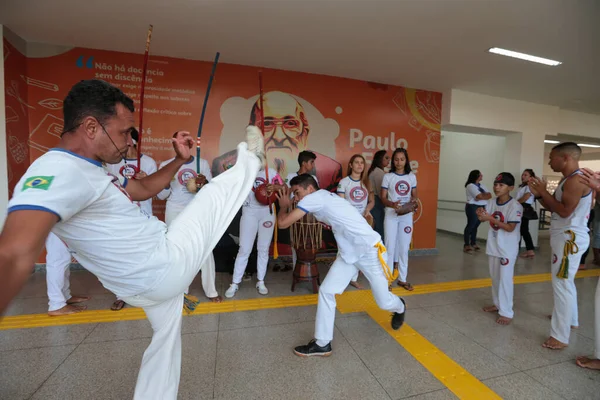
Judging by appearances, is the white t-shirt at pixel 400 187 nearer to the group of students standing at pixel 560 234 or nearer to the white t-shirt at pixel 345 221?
the group of students standing at pixel 560 234

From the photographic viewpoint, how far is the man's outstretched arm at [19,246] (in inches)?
28.8

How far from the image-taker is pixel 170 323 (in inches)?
57.0

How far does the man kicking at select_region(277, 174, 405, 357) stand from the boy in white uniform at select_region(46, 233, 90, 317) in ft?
8.06

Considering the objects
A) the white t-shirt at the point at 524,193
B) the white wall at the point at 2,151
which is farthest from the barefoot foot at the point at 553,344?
the white wall at the point at 2,151

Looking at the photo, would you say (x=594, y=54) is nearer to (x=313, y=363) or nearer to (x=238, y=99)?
(x=238, y=99)

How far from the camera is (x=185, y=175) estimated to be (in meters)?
3.56

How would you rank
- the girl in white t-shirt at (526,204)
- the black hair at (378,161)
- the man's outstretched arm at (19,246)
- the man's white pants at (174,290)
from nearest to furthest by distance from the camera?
the man's outstretched arm at (19,246) < the man's white pants at (174,290) < the black hair at (378,161) < the girl in white t-shirt at (526,204)

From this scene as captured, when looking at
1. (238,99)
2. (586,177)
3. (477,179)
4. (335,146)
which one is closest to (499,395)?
(586,177)

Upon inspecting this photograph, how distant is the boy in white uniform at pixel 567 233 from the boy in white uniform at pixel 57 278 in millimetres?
4584

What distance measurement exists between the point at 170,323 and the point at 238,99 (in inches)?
160

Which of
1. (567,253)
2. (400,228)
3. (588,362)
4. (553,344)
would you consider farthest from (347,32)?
(588,362)

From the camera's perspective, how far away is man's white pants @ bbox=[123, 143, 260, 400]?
4.27 ft

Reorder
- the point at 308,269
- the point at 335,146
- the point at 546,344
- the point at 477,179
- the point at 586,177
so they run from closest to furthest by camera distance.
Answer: the point at 586,177 → the point at 546,344 → the point at 308,269 → the point at 335,146 → the point at 477,179

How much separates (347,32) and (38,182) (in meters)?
3.79
